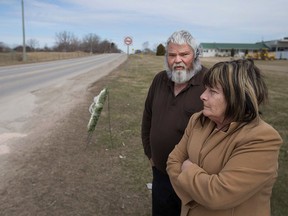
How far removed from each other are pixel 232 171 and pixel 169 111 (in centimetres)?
110

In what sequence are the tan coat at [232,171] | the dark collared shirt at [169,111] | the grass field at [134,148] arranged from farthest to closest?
the grass field at [134,148] < the dark collared shirt at [169,111] < the tan coat at [232,171]

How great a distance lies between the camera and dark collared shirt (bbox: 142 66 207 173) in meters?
2.67

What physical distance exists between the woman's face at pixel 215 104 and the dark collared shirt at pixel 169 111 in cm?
75

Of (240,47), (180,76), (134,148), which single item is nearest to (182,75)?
(180,76)

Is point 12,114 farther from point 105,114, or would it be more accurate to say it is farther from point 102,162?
point 102,162

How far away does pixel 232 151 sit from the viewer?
5.77 ft

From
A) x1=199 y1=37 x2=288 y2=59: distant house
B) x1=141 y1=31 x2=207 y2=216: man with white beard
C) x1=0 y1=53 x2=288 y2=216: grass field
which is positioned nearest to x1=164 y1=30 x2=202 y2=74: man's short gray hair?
x1=141 y1=31 x2=207 y2=216: man with white beard

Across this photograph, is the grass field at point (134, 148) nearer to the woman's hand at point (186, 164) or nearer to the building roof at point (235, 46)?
the woman's hand at point (186, 164)

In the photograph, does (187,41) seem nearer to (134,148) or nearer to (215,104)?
(215,104)

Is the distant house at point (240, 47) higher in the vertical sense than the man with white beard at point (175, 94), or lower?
higher

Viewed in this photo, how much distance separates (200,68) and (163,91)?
0.35m

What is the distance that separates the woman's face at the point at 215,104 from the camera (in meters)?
1.82

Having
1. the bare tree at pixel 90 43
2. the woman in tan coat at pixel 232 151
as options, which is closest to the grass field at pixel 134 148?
the woman in tan coat at pixel 232 151

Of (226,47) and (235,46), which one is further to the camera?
(226,47)
